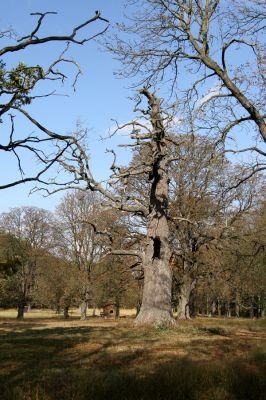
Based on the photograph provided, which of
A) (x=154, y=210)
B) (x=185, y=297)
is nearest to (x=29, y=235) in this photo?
(x=185, y=297)

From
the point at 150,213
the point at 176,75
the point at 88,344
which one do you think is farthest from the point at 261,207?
the point at 88,344

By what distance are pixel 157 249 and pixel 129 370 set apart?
12799 millimetres

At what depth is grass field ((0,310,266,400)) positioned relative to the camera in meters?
5.81

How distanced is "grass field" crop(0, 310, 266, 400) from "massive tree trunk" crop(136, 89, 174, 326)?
19.4ft

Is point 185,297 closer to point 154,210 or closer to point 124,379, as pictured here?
point 154,210

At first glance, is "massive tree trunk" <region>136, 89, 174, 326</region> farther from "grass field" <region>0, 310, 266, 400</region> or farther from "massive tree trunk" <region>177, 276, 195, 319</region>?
"massive tree trunk" <region>177, 276, 195, 319</region>

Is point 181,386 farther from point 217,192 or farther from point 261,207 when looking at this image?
point 261,207

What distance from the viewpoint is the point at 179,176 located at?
32875 millimetres

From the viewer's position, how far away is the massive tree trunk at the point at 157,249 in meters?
19.5

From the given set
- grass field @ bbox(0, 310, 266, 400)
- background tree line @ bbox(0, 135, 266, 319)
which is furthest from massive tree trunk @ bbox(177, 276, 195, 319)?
grass field @ bbox(0, 310, 266, 400)

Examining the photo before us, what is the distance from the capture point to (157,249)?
20375mm

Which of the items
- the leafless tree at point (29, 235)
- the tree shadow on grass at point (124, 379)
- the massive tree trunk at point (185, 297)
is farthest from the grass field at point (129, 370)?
the leafless tree at point (29, 235)

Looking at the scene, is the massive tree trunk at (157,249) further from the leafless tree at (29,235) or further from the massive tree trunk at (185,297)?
the leafless tree at (29,235)

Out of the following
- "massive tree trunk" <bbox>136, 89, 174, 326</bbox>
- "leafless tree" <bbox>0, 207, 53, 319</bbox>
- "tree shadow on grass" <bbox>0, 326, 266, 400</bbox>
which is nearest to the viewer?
"tree shadow on grass" <bbox>0, 326, 266, 400</bbox>
